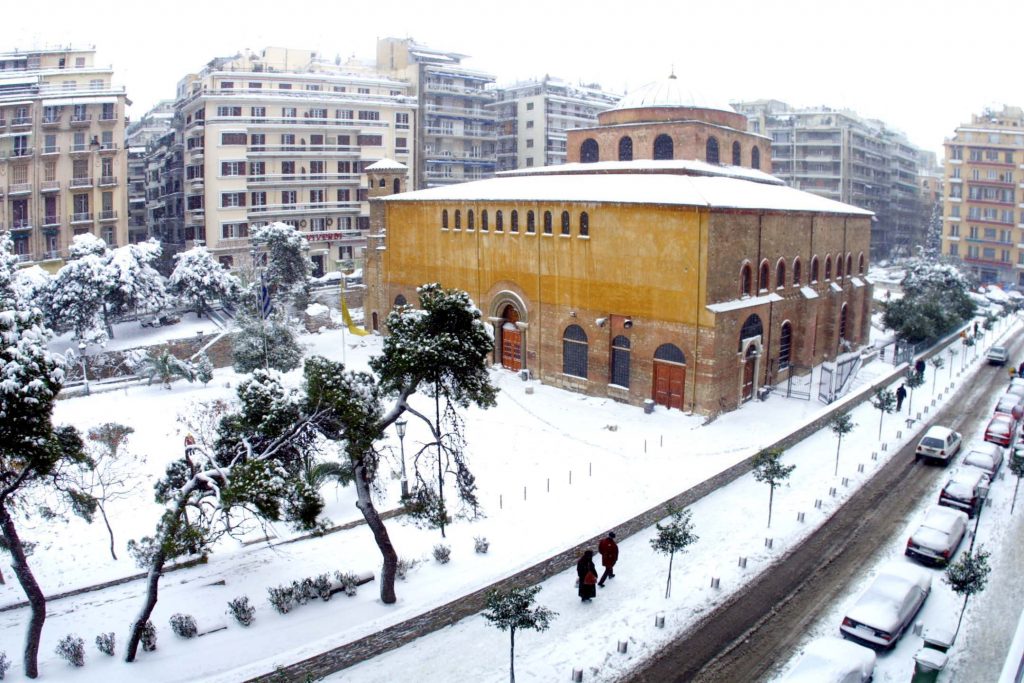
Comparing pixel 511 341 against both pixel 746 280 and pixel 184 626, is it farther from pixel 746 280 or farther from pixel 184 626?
pixel 184 626

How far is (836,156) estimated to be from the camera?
6981 cm

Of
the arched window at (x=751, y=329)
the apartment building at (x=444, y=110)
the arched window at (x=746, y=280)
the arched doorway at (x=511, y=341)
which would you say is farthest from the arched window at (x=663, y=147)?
the apartment building at (x=444, y=110)

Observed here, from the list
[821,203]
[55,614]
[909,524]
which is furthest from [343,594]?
[821,203]

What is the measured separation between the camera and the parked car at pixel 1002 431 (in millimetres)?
23297

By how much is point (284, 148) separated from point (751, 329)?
1196 inches

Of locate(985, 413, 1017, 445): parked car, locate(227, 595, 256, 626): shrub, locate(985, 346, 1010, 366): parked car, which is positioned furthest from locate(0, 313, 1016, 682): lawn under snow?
locate(985, 346, 1010, 366): parked car

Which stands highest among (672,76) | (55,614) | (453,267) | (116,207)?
(672,76)

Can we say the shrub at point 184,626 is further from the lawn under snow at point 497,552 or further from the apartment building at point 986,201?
the apartment building at point 986,201

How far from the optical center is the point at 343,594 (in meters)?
15.0

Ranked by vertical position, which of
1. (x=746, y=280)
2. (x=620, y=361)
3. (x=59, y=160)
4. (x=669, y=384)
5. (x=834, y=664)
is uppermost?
(x=59, y=160)

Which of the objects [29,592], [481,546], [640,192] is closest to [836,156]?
[640,192]

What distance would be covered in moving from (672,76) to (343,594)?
28626 millimetres

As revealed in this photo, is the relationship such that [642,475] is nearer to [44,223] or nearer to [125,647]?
[125,647]

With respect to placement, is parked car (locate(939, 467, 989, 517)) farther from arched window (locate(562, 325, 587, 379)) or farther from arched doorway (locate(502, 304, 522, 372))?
arched doorway (locate(502, 304, 522, 372))
